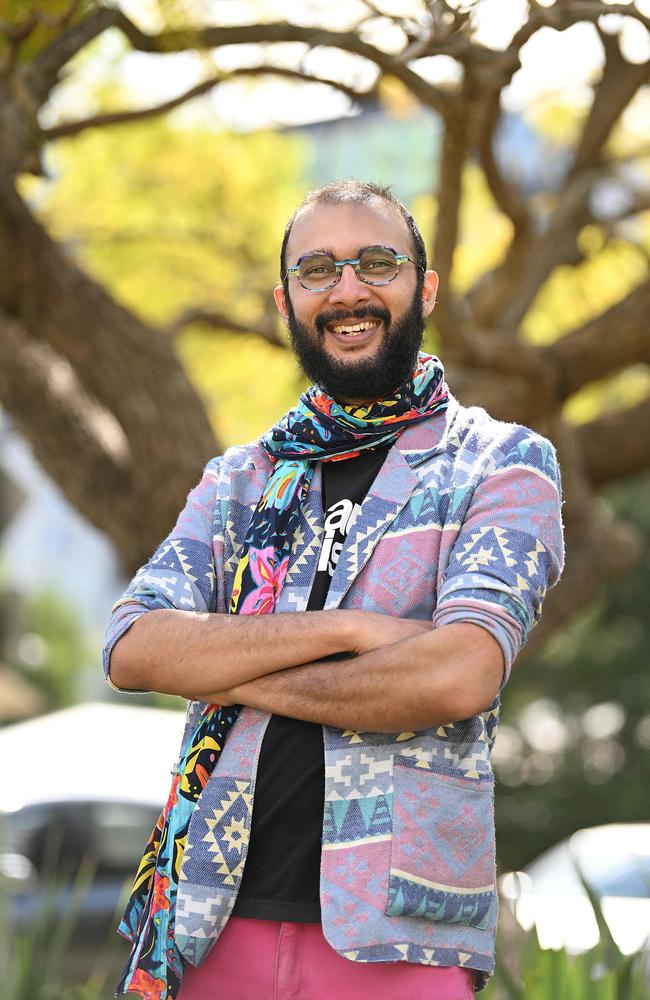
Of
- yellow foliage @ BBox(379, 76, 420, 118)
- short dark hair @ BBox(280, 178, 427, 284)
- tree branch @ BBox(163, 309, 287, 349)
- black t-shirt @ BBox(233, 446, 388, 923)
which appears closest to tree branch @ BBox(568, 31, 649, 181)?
yellow foliage @ BBox(379, 76, 420, 118)

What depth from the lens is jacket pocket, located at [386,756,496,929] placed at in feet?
6.76

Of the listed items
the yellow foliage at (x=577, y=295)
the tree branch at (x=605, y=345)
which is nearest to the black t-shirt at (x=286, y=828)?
the tree branch at (x=605, y=345)

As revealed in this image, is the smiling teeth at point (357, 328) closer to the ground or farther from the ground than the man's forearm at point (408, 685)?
farther from the ground

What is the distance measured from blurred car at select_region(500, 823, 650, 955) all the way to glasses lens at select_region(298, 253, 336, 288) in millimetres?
3346

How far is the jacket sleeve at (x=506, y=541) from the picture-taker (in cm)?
216

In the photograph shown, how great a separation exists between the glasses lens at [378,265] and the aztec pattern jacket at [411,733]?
0.88 ft

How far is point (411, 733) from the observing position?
85.2 inches

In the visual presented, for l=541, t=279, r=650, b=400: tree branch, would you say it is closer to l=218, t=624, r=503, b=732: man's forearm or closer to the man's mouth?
the man's mouth

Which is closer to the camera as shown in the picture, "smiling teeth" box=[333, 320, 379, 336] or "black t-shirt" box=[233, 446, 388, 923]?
"black t-shirt" box=[233, 446, 388, 923]

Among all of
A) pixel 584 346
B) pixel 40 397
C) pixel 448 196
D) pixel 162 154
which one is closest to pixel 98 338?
pixel 40 397

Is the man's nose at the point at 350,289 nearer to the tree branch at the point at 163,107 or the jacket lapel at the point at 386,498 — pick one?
the jacket lapel at the point at 386,498

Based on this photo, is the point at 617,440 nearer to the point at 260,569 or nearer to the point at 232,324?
the point at 232,324

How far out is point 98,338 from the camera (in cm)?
621

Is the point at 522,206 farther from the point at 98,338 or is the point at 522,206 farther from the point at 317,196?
the point at 317,196
